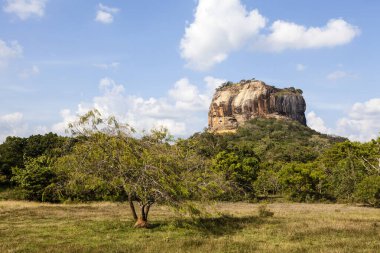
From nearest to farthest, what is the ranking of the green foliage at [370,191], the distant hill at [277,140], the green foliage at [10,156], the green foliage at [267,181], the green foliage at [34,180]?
the green foliage at [370,191]
the green foliage at [34,180]
the green foliage at [10,156]
the green foliage at [267,181]
the distant hill at [277,140]

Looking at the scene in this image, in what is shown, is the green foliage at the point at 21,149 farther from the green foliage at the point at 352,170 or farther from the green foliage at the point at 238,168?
the green foliage at the point at 352,170

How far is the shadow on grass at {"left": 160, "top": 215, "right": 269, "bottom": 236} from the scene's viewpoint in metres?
22.6

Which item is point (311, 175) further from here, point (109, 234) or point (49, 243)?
point (49, 243)

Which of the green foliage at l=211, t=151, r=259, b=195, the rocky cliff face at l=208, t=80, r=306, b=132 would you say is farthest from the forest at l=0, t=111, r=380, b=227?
the rocky cliff face at l=208, t=80, r=306, b=132

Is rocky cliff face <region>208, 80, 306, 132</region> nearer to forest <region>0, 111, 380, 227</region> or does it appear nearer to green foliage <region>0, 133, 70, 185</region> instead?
forest <region>0, 111, 380, 227</region>

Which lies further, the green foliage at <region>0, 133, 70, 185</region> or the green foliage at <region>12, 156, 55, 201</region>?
the green foliage at <region>0, 133, 70, 185</region>

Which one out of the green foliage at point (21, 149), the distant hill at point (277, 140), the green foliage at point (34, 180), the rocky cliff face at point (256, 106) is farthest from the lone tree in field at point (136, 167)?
the rocky cliff face at point (256, 106)

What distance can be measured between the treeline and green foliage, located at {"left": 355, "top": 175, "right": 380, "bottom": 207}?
0.35 ft

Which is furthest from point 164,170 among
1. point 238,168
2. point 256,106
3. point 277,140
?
point 256,106

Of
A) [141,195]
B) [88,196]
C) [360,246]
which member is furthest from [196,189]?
[88,196]

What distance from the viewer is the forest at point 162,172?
21953 mm

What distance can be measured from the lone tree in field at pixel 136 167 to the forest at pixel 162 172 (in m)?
0.06

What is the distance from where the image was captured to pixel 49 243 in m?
18.5

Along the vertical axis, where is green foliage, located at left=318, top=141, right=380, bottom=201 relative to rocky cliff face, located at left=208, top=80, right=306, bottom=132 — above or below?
below
